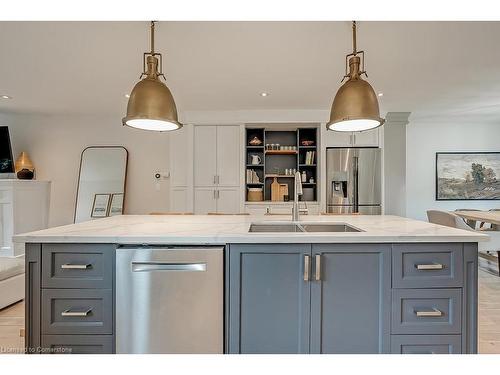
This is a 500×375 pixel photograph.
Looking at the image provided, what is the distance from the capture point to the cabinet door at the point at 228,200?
4.54 meters

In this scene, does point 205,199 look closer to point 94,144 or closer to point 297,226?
point 94,144

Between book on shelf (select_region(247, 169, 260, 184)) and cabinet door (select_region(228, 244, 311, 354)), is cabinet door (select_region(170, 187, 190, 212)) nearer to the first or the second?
book on shelf (select_region(247, 169, 260, 184))

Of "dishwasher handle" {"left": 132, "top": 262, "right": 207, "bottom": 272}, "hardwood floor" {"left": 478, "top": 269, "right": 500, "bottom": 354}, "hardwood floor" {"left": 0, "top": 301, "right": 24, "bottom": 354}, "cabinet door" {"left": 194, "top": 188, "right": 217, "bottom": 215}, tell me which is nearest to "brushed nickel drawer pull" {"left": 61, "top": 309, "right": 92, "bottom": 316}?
"dishwasher handle" {"left": 132, "top": 262, "right": 207, "bottom": 272}

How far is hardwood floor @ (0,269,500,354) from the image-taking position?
2152mm

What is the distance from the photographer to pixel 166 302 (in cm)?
144

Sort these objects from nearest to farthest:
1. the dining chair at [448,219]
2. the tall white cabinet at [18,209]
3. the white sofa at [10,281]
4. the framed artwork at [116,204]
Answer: the white sofa at [10,281] → the dining chair at [448,219] → the tall white cabinet at [18,209] → the framed artwork at [116,204]

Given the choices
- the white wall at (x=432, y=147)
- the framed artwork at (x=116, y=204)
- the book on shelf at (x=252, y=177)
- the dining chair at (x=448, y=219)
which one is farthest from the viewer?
the white wall at (x=432, y=147)

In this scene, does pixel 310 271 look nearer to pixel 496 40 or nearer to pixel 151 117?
pixel 151 117

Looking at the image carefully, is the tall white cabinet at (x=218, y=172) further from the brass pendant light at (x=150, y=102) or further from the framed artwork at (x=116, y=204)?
the brass pendant light at (x=150, y=102)

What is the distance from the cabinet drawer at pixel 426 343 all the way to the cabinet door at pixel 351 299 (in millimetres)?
49

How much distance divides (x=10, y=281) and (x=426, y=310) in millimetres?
3418

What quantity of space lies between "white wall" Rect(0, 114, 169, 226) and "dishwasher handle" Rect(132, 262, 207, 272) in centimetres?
368

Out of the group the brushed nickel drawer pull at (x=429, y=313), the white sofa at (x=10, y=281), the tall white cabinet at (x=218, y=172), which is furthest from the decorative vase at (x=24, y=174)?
the brushed nickel drawer pull at (x=429, y=313)
